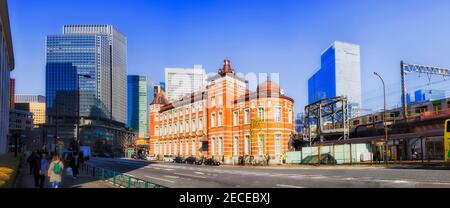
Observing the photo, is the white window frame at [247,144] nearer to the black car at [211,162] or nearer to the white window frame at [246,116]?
the white window frame at [246,116]

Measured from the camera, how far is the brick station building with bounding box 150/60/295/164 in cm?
5678

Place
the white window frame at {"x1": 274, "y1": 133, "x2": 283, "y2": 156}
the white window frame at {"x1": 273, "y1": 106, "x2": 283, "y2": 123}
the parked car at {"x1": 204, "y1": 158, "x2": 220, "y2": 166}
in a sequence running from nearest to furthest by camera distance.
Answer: the parked car at {"x1": 204, "y1": 158, "x2": 220, "y2": 166} < the white window frame at {"x1": 273, "y1": 106, "x2": 283, "y2": 123} < the white window frame at {"x1": 274, "y1": 133, "x2": 283, "y2": 156}

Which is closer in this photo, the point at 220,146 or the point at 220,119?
the point at 220,119

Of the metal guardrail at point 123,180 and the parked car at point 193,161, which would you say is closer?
the metal guardrail at point 123,180

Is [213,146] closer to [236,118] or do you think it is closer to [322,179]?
[236,118]

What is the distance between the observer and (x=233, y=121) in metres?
62.8

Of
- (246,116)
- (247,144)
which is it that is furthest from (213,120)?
(247,144)

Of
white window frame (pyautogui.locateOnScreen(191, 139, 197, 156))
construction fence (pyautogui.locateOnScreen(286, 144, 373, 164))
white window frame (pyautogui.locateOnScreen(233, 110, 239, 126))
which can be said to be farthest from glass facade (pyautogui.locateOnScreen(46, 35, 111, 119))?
construction fence (pyautogui.locateOnScreen(286, 144, 373, 164))

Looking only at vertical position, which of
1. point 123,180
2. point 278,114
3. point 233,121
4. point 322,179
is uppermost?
point 278,114

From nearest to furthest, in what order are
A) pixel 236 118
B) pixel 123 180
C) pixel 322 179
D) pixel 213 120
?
1. pixel 123 180
2. pixel 322 179
3. pixel 236 118
4. pixel 213 120

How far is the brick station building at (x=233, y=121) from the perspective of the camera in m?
56.8

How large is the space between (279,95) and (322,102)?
12457 mm

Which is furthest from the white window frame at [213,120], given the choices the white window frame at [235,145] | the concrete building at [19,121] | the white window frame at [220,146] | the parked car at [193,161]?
the concrete building at [19,121]

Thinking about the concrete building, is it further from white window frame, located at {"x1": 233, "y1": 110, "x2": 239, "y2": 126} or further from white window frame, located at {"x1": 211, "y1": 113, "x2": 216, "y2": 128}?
white window frame, located at {"x1": 233, "y1": 110, "x2": 239, "y2": 126}
